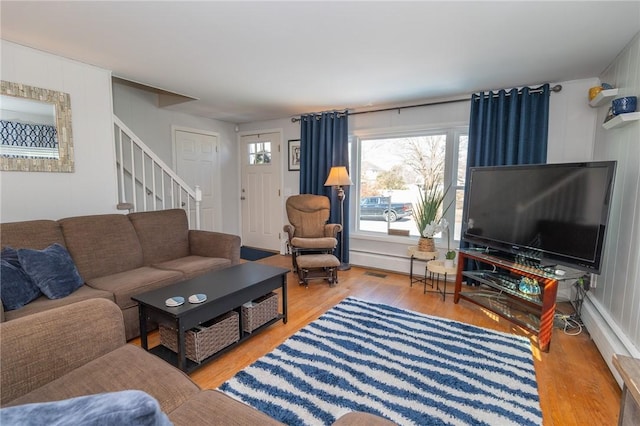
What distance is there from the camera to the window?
3.62 metres

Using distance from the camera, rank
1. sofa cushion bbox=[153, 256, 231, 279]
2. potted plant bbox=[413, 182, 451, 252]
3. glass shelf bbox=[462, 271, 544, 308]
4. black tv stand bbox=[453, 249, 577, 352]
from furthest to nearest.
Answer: potted plant bbox=[413, 182, 451, 252], sofa cushion bbox=[153, 256, 231, 279], glass shelf bbox=[462, 271, 544, 308], black tv stand bbox=[453, 249, 577, 352]

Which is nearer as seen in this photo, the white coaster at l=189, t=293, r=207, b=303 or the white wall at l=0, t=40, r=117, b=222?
the white coaster at l=189, t=293, r=207, b=303

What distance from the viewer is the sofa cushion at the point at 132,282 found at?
7.00 feet

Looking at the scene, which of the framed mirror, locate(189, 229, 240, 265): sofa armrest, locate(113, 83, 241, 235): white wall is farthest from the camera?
locate(113, 83, 241, 235): white wall

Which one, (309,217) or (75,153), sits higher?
(75,153)

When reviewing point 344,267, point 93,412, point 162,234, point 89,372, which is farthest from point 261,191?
point 93,412

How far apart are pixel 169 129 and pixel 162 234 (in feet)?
6.94

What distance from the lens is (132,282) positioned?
225 cm

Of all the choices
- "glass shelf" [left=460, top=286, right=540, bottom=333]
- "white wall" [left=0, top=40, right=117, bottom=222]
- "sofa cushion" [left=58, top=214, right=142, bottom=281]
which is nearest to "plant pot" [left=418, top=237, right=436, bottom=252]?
"glass shelf" [left=460, top=286, right=540, bottom=333]

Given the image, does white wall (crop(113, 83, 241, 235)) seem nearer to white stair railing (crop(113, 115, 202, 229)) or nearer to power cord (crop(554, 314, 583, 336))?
white stair railing (crop(113, 115, 202, 229))

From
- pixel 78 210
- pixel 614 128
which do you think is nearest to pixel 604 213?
pixel 614 128

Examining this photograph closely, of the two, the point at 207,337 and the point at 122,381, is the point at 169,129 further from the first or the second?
the point at 122,381

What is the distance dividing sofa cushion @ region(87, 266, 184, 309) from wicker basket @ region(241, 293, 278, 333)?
0.72 metres

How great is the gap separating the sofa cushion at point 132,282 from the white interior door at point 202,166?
86.3 inches
